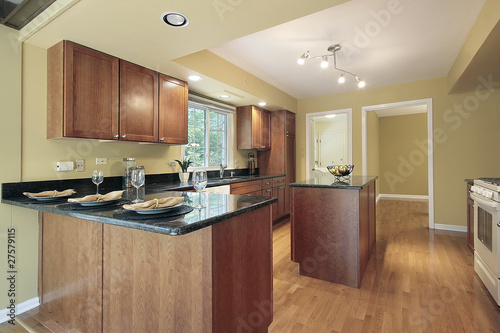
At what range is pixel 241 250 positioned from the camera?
1.32 m

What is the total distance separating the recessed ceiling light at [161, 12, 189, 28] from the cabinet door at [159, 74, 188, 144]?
3.35 ft

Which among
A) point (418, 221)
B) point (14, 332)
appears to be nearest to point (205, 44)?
point (14, 332)

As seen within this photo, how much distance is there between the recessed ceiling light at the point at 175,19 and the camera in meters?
1.68

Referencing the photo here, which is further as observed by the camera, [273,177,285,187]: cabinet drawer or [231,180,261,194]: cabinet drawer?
[273,177,285,187]: cabinet drawer

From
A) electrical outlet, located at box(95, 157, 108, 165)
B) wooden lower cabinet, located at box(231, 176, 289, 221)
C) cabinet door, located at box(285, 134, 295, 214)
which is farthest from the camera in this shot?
cabinet door, located at box(285, 134, 295, 214)

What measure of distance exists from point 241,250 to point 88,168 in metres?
→ 1.86

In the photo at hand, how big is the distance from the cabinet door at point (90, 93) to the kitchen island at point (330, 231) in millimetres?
1894

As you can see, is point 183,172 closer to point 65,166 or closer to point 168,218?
point 65,166

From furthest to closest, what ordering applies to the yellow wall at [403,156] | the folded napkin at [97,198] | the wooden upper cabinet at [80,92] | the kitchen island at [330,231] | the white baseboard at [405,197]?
1. the yellow wall at [403,156]
2. the white baseboard at [405,197]
3. the kitchen island at [330,231]
4. the wooden upper cabinet at [80,92]
5. the folded napkin at [97,198]

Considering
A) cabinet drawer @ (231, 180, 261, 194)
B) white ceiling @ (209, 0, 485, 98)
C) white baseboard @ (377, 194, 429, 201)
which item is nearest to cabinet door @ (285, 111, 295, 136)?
white ceiling @ (209, 0, 485, 98)

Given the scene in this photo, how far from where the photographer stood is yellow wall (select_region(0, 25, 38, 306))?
185 cm

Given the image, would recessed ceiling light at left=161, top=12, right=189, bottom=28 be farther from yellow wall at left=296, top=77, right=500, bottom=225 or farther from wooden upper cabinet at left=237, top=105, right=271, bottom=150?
yellow wall at left=296, top=77, right=500, bottom=225

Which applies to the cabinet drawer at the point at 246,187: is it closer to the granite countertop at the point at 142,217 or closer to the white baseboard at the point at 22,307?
the granite countertop at the point at 142,217

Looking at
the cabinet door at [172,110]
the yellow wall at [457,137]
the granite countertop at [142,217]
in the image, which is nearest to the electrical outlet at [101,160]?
the granite countertop at [142,217]
